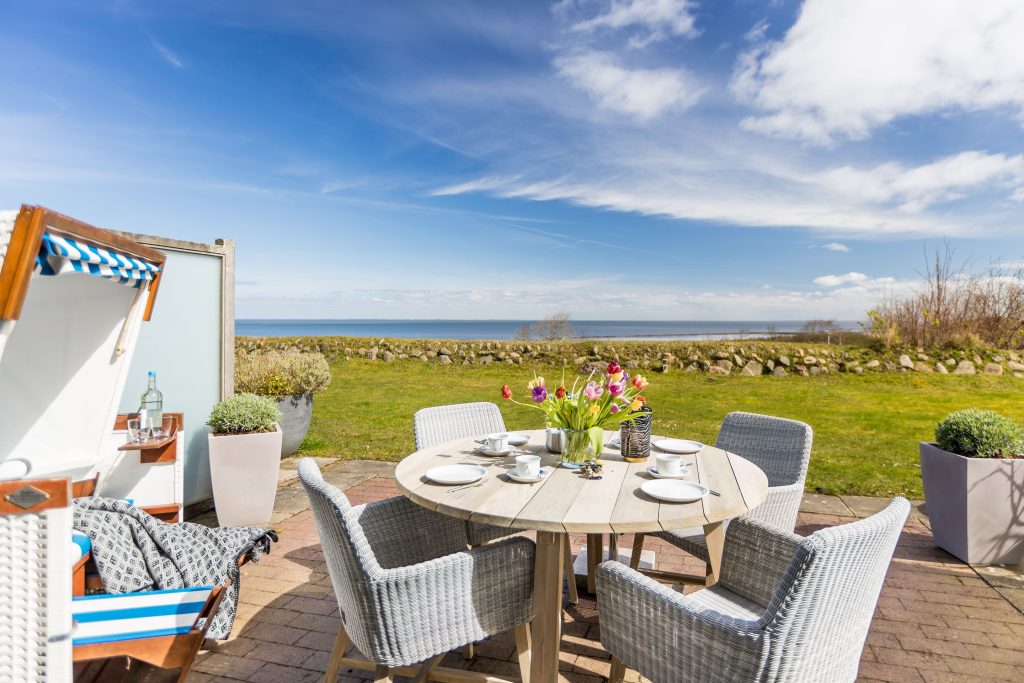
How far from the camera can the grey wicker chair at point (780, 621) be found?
1.23m

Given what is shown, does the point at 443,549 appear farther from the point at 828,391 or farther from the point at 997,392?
the point at 997,392

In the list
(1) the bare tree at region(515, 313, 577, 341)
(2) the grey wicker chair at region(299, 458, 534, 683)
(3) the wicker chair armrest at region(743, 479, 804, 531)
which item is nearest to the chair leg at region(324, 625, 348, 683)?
(2) the grey wicker chair at region(299, 458, 534, 683)

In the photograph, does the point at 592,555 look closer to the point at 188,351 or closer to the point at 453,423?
the point at 453,423

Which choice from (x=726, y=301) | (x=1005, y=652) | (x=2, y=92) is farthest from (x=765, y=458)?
(x=726, y=301)

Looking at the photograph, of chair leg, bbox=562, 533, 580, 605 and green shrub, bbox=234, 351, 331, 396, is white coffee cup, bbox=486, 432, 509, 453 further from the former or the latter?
green shrub, bbox=234, 351, 331, 396

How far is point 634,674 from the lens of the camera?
205 cm

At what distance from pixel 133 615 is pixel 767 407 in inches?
297

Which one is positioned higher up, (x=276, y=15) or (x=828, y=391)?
(x=276, y=15)

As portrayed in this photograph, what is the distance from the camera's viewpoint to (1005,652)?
2.17 m

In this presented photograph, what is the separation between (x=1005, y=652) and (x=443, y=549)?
7.66ft

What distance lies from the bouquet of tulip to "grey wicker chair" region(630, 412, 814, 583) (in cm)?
58

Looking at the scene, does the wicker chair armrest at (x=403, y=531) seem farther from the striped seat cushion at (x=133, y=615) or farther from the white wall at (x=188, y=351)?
the white wall at (x=188, y=351)

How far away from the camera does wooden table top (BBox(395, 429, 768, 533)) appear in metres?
1.57

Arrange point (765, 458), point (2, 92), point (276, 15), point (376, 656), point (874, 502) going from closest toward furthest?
point (376, 656)
point (765, 458)
point (874, 502)
point (2, 92)
point (276, 15)
